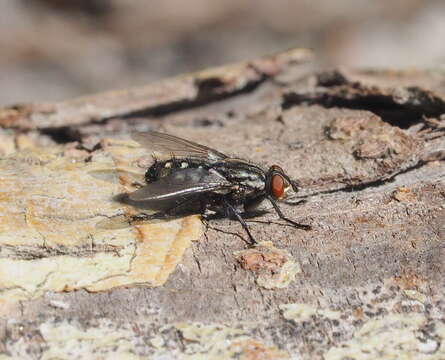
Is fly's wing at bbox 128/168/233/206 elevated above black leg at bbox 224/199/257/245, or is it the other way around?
fly's wing at bbox 128/168/233/206

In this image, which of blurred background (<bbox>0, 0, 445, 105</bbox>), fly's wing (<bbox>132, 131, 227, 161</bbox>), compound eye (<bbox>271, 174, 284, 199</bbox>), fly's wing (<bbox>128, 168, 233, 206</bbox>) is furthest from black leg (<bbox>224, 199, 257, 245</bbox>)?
blurred background (<bbox>0, 0, 445, 105</bbox>)

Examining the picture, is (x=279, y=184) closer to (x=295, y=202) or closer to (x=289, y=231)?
(x=295, y=202)

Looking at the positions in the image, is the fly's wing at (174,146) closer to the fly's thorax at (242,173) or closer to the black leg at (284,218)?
the fly's thorax at (242,173)

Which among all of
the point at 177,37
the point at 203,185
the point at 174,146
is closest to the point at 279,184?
the point at 203,185

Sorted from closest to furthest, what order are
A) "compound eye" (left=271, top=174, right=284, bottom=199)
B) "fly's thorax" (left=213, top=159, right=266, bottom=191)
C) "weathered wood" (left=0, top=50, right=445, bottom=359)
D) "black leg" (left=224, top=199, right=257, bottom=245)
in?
"weathered wood" (left=0, top=50, right=445, bottom=359) < "black leg" (left=224, top=199, right=257, bottom=245) < "compound eye" (left=271, top=174, right=284, bottom=199) < "fly's thorax" (left=213, top=159, right=266, bottom=191)

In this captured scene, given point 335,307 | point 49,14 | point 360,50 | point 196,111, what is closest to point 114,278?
point 335,307

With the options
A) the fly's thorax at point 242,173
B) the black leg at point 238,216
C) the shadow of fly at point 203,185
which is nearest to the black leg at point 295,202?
the shadow of fly at point 203,185

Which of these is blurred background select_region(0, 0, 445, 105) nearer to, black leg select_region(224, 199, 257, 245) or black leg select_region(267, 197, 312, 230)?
black leg select_region(267, 197, 312, 230)

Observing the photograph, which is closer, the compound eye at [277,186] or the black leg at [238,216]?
the black leg at [238,216]
